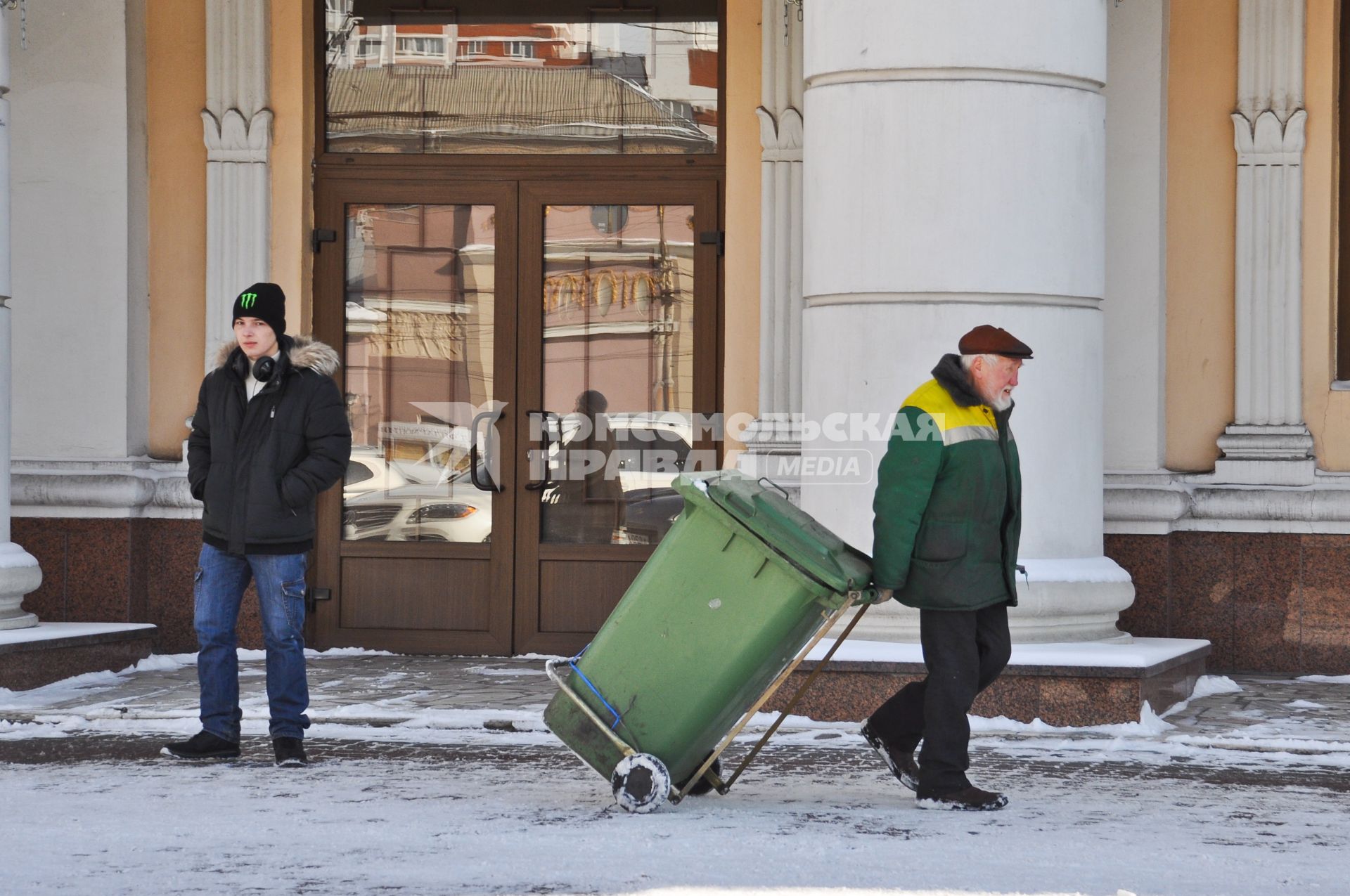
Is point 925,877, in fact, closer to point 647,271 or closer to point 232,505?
point 232,505

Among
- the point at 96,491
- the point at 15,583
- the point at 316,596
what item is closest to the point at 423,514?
the point at 316,596

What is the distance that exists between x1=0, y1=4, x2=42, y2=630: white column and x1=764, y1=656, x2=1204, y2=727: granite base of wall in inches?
148

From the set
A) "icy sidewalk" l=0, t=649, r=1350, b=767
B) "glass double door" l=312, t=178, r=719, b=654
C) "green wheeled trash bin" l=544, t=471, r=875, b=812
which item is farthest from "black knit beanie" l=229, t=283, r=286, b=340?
"glass double door" l=312, t=178, r=719, b=654

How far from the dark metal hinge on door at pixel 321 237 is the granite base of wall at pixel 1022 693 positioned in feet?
13.1

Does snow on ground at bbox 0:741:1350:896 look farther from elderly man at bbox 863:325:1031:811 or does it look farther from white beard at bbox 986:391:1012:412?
white beard at bbox 986:391:1012:412

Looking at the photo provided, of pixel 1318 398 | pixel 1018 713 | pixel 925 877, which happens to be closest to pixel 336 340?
pixel 1018 713

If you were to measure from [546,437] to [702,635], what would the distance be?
14.5 feet

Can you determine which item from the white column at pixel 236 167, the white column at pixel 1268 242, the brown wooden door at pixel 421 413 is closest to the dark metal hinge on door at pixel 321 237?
the brown wooden door at pixel 421 413

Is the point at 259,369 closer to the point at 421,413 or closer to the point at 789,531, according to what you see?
the point at 789,531

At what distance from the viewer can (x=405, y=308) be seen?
31.8 ft

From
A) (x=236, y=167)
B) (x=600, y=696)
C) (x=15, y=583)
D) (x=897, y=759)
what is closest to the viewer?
(x=600, y=696)

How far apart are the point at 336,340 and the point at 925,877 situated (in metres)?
5.96

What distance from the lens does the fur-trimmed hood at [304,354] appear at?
6379 millimetres

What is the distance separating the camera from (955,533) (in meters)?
5.42
